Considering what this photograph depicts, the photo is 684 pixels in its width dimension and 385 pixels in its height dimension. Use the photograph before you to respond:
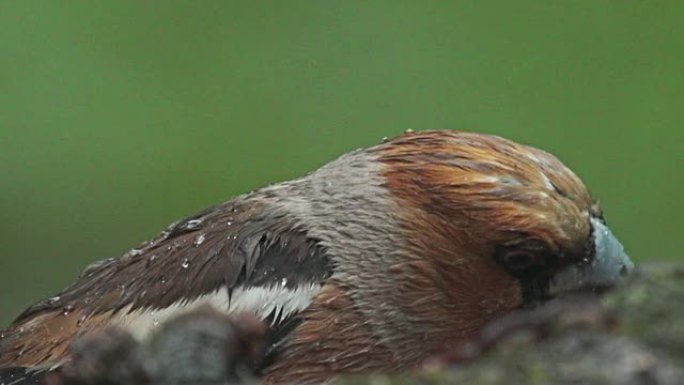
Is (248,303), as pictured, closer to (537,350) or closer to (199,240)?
(199,240)

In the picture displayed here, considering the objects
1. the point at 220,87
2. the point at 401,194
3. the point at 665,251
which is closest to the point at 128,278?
the point at 401,194

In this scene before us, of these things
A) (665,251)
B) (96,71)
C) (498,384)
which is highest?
(498,384)

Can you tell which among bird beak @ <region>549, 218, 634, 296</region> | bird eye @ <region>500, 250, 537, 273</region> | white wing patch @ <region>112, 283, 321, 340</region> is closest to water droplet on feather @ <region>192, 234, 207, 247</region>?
white wing patch @ <region>112, 283, 321, 340</region>

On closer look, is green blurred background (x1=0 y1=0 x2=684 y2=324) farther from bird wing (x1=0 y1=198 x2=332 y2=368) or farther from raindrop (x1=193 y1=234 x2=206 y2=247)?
raindrop (x1=193 y1=234 x2=206 y2=247)

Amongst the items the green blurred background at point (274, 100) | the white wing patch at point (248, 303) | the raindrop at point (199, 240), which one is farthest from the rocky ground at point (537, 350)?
the green blurred background at point (274, 100)

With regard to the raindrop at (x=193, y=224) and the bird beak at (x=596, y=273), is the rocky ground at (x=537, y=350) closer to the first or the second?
the bird beak at (x=596, y=273)

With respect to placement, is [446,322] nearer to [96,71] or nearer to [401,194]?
[401,194]
